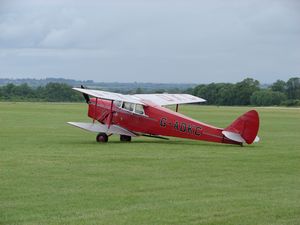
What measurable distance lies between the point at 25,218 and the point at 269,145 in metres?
12.9

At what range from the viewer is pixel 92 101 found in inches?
859

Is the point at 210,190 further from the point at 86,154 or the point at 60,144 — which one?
Result: the point at 60,144

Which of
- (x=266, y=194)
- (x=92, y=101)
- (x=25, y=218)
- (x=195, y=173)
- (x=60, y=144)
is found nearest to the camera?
(x=25, y=218)

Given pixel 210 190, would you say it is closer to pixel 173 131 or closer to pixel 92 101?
pixel 173 131

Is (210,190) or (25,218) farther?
(210,190)

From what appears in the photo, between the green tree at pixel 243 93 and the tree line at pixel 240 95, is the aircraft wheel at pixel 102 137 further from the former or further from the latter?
the green tree at pixel 243 93

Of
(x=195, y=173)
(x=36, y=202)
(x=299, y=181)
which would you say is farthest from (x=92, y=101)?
(x=36, y=202)

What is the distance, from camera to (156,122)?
2031 centimetres

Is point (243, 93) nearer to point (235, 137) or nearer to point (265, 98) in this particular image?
point (265, 98)

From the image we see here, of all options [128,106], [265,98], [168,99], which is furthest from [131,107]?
[265,98]

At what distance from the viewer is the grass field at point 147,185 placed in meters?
8.24

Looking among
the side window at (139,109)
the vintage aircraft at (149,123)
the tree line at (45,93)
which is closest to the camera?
the vintage aircraft at (149,123)

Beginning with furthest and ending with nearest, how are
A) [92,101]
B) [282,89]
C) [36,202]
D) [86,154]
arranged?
[282,89] < [92,101] < [86,154] < [36,202]

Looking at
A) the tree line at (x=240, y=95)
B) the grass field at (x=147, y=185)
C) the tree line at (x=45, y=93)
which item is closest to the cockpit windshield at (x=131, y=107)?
the grass field at (x=147, y=185)
